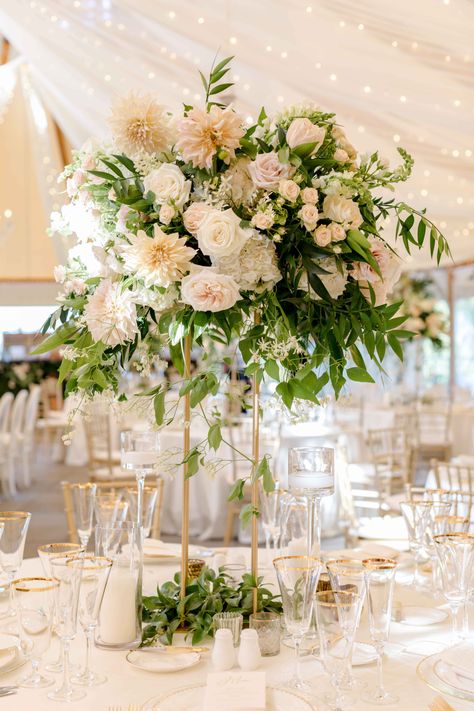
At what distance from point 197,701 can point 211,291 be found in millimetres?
826

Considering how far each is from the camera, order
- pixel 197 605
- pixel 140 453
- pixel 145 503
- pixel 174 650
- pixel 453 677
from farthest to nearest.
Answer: pixel 145 503 → pixel 140 453 → pixel 197 605 → pixel 174 650 → pixel 453 677

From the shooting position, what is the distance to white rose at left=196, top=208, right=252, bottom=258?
181cm

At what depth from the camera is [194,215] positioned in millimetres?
1864

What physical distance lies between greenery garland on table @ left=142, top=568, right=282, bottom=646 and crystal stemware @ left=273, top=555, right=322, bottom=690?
0.34 meters

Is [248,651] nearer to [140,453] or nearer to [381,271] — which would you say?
[140,453]

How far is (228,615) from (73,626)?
15.6 inches

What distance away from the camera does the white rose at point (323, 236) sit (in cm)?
185

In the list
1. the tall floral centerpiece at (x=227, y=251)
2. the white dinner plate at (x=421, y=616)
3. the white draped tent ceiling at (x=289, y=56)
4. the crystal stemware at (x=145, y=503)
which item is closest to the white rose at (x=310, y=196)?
the tall floral centerpiece at (x=227, y=251)

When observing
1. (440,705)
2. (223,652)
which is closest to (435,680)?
(440,705)

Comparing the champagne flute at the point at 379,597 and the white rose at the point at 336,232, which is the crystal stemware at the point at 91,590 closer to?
the champagne flute at the point at 379,597

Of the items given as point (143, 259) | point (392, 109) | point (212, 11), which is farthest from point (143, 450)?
point (392, 109)

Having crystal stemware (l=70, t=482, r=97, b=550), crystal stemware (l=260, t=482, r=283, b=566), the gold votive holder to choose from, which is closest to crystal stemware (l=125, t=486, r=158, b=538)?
crystal stemware (l=70, t=482, r=97, b=550)

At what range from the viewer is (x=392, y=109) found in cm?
378

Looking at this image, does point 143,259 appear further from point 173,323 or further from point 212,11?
point 212,11
